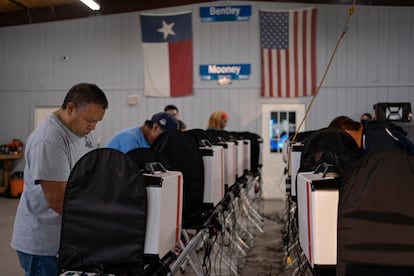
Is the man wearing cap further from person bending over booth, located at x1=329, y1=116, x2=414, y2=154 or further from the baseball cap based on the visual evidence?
Result: person bending over booth, located at x1=329, y1=116, x2=414, y2=154

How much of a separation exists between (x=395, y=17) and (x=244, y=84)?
3325 mm

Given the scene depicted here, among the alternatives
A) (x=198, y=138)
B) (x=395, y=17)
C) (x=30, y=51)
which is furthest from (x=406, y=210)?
(x=30, y=51)

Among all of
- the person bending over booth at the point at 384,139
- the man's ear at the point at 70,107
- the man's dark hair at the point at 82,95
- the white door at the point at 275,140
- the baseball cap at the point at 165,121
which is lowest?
the white door at the point at 275,140

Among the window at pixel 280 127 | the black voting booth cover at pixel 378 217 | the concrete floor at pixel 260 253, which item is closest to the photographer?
the black voting booth cover at pixel 378 217

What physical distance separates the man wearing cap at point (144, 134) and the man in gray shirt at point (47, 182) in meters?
0.99

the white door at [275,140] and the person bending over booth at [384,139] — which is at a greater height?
the person bending over booth at [384,139]

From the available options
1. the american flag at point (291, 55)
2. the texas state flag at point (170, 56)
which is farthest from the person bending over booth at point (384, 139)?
the texas state flag at point (170, 56)

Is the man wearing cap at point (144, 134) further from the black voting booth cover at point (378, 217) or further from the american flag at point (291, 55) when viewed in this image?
the american flag at point (291, 55)

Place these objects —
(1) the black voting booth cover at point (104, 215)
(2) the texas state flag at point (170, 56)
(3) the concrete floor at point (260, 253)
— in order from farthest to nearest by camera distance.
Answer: (2) the texas state flag at point (170, 56) < (3) the concrete floor at point (260, 253) < (1) the black voting booth cover at point (104, 215)

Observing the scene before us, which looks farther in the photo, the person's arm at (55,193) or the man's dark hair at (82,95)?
the man's dark hair at (82,95)

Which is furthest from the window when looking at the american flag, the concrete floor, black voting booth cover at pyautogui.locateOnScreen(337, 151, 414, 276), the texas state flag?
black voting booth cover at pyautogui.locateOnScreen(337, 151, 414, 276)

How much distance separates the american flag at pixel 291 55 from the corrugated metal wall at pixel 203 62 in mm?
188

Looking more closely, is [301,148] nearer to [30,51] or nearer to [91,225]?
[91,225]

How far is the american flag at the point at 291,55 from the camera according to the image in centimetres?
858
